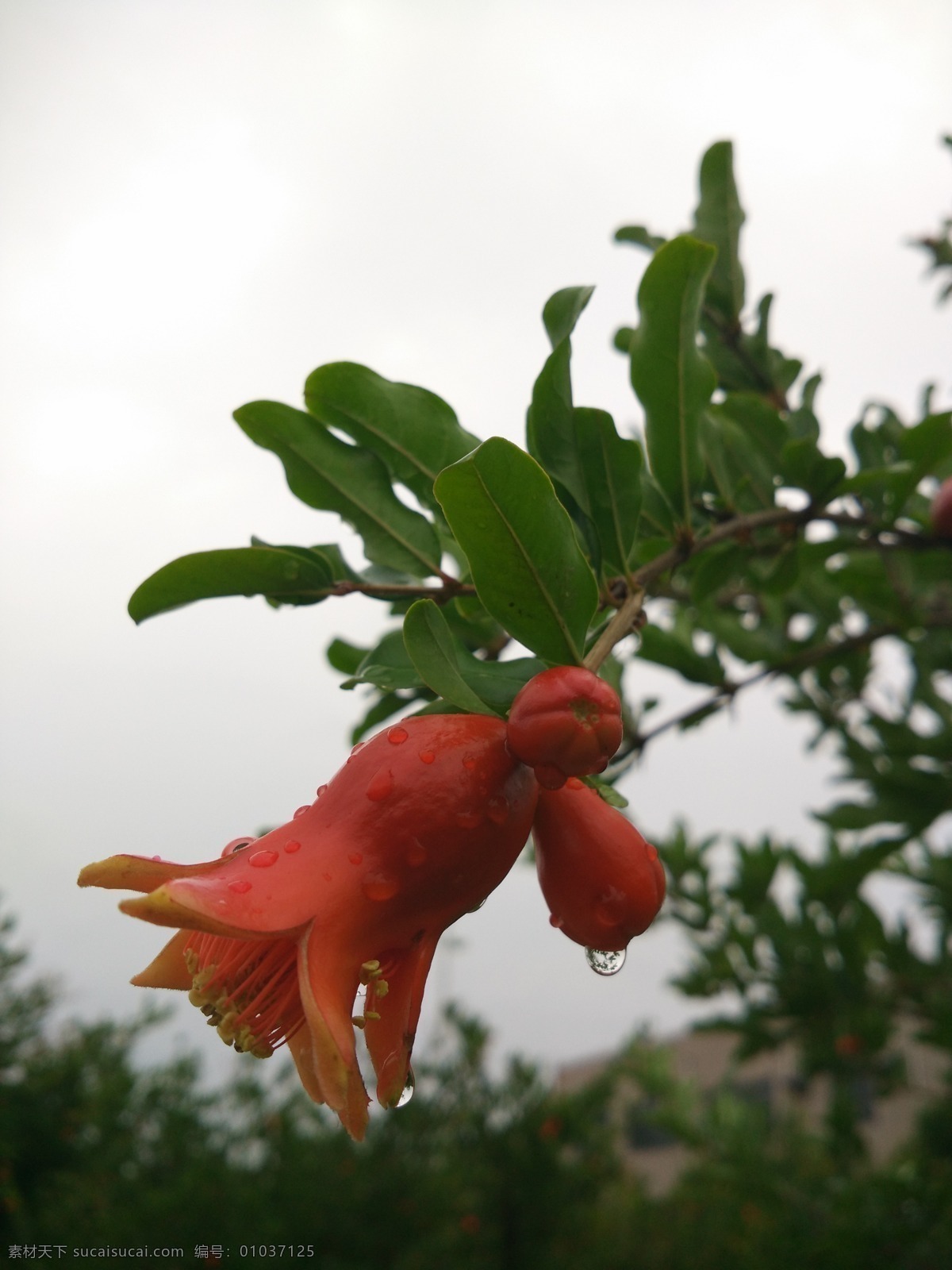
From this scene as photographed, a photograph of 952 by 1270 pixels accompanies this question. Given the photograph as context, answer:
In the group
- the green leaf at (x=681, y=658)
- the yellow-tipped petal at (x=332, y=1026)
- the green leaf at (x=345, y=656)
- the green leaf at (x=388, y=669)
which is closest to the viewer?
the yellow-tipped petal at (x=332, y=1026)

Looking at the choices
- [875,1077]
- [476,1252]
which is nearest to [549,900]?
[875,1077]

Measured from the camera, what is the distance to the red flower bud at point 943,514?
1593mm

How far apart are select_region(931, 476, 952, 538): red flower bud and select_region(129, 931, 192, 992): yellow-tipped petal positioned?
54.3 inches

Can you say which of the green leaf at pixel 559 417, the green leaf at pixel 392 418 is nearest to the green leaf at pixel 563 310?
the green leaf at pixel 559 417

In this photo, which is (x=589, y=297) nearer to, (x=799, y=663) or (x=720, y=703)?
(x=720, y=703)

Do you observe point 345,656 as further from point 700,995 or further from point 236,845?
point 700,995

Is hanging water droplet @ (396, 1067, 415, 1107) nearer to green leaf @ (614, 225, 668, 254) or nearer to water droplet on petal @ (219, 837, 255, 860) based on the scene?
Result: water droplet on petal @ (219, 837, 255, 860)

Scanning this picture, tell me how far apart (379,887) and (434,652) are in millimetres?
172

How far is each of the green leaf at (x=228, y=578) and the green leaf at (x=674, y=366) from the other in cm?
41

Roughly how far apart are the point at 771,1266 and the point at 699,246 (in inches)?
130

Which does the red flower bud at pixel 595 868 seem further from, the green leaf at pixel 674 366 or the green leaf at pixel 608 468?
the green leaf at pixel 674 366

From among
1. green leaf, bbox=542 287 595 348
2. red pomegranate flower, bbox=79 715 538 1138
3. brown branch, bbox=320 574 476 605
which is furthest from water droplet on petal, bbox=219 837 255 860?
green leaf, bbox=542 287 595 348

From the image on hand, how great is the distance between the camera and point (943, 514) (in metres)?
1.60

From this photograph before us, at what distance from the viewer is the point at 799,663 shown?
1.68 metres
